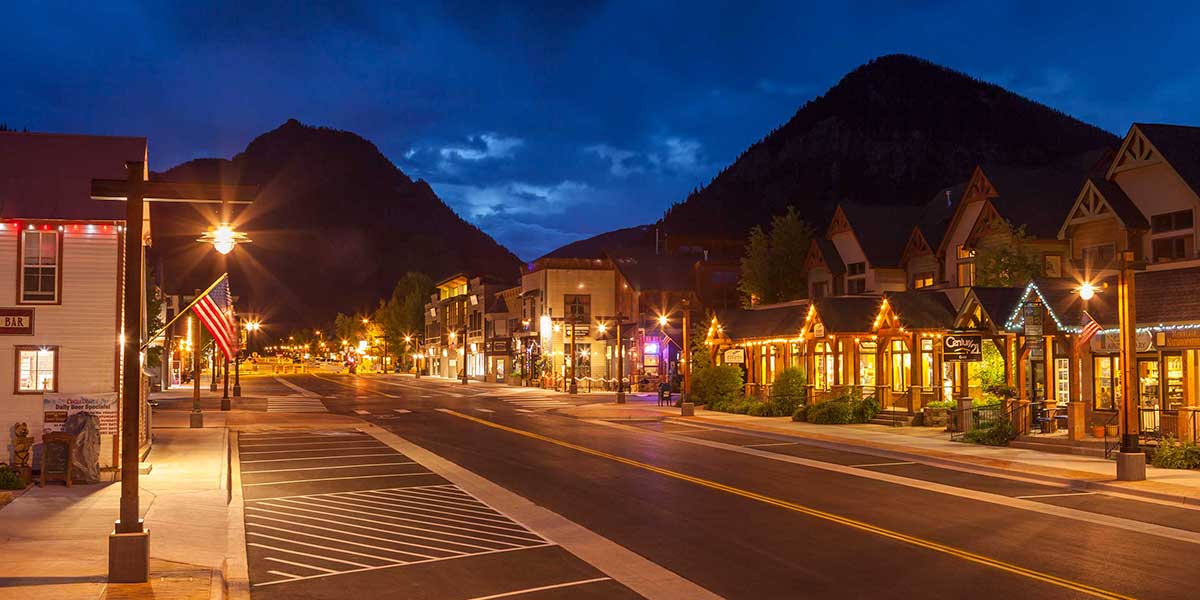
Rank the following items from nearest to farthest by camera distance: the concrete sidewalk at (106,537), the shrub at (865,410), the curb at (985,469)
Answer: the concrete sidewalk at (106,537), the curb at (985,469), the shrub at (865,410)

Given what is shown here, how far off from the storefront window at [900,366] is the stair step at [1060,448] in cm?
1152

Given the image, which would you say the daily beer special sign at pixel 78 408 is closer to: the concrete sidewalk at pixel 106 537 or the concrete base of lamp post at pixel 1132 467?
the concrete sidewalk at pixel 106 537

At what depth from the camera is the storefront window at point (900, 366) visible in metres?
40.8

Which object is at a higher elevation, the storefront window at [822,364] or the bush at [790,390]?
the storefront window at [822,364]

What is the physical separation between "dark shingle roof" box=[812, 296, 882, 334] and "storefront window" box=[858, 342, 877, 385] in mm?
1328

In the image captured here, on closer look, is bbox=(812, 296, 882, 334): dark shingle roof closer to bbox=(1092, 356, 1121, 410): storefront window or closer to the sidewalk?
the sidewalk

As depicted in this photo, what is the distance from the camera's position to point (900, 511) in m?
17.1

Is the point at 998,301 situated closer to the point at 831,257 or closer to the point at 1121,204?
the point at 1121,204

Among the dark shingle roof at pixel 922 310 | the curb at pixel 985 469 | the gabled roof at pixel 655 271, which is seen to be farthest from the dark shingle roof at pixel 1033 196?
the gabled roof at pixel 655 271

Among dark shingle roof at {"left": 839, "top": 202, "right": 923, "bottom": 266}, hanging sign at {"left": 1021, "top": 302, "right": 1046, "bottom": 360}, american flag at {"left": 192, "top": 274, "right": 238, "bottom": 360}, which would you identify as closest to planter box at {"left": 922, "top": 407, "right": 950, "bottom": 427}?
hanging sign at {"left": 1021, "top": 302, "right": 1046, "bottom": 360}

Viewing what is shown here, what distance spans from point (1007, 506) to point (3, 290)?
21065 millimetres

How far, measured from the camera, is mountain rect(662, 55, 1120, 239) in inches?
6412

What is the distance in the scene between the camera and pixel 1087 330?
90.3 feet

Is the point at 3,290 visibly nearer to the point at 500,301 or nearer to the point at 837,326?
the point at 837,326
